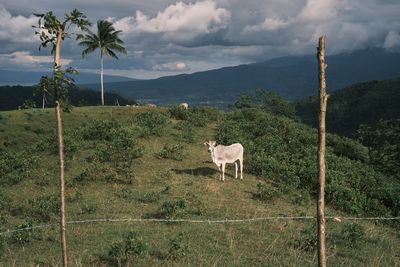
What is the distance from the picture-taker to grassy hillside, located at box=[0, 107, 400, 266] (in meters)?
16.0

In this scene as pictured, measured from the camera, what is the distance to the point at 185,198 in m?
23.2

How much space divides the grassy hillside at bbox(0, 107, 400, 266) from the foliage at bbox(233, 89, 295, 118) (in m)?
43.0

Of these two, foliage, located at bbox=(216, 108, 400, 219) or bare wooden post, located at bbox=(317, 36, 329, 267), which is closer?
bare wooden post, located at bbox=(317, 36, 329, 267)

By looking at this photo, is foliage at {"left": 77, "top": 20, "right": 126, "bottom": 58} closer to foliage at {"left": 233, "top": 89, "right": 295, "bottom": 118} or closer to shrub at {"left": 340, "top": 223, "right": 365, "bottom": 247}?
foliage at {"left": 233, "top": 89, "right": 295, "bottom": 118}

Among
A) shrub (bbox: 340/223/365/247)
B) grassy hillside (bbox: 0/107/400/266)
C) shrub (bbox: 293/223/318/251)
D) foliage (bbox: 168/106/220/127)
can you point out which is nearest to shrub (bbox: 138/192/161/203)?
grassy hillside (bbox: 0/107/400/266)

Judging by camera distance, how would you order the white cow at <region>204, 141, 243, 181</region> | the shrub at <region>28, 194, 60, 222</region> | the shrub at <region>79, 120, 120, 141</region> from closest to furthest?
the shrub at <region>28, 194, 60, 222</region> < the white cow at <region>204, 141, 243, 181</region> < the shrub at <region>79, 120, 120, 141</region>

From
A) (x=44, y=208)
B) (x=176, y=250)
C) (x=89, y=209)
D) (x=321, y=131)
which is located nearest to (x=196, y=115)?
(x=89, y=209)

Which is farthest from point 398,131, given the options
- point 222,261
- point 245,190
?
point 222,261

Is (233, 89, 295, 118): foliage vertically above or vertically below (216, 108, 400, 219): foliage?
above

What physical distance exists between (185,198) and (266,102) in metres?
67.6

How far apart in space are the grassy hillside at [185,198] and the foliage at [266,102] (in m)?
43.0

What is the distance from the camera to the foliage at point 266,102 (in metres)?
86.4

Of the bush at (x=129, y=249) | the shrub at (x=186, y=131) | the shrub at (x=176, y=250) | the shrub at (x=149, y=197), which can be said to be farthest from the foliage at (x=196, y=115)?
the bush at (x=129, y=249)

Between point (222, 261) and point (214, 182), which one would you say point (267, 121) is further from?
point (222, 261)
